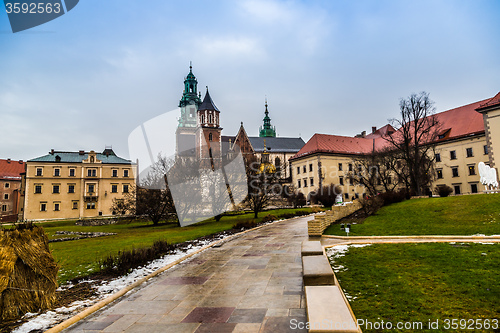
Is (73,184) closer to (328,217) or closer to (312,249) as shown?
(328,217)

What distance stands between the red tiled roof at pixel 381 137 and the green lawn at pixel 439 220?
1095 inches

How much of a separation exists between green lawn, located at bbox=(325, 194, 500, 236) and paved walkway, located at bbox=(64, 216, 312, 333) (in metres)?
7.93

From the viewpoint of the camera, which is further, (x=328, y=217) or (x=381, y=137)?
(x=381, y=137)

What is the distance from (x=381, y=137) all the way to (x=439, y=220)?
140 feet

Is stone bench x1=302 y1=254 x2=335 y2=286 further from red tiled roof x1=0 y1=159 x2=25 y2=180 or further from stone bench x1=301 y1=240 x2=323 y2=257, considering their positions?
red tiled roof x1=0 y1=159 x2=25 y2=180

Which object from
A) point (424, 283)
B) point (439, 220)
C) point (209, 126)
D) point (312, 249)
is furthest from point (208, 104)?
point (424, 283)

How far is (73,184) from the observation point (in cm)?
5772

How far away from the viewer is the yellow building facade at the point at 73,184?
54.9 m

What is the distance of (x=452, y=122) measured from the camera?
167ft

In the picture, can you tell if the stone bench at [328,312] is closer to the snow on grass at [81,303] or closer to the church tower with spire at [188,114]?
the snow on grass at [81,303]

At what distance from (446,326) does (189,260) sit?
7.84m

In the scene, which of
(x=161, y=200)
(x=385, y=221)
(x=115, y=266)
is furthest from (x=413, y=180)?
(x=115, y=266)

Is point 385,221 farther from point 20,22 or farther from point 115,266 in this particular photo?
point 20,22

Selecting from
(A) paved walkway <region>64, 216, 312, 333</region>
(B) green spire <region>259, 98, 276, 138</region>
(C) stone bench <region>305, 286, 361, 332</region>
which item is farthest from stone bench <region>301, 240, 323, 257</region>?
(B) green spire <region>259, 98, 276, 138</region>
